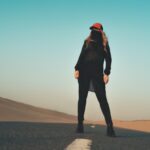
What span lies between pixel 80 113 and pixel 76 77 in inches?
25.7

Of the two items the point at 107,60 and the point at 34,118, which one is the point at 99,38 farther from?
the point at 34,118

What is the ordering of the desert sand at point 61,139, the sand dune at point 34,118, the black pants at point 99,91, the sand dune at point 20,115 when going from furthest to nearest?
the sand dune at point 20,115
the sand dune at point 34,118
the black pants at point 99,91
the desert sand at point 61,139

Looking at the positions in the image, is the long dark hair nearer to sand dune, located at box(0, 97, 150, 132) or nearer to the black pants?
the black pants

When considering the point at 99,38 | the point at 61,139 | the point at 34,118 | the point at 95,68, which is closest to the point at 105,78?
the point at 95,68

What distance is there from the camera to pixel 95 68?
30.1 feet

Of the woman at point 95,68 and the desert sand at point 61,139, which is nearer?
the desert sand at point 61,139

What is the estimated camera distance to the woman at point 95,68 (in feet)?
29.9

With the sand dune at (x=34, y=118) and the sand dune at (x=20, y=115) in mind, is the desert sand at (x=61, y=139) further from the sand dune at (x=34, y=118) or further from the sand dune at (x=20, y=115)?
the sand dune at (x=20, y=115)

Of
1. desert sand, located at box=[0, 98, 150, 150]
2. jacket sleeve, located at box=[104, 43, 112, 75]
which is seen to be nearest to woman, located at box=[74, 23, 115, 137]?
jacket sleeve, located at box=[104, 43, 112, 75]

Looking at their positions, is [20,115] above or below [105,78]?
above

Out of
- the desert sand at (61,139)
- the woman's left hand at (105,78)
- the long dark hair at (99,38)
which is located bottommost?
the desert sand at (61,139)

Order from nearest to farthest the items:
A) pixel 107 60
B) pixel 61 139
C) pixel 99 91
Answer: pixel 61 139
pixel 99 91
pixel 107 60

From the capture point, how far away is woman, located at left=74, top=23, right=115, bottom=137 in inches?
359

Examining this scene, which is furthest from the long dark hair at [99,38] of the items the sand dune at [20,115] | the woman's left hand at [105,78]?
the sand dune at [20,115]
